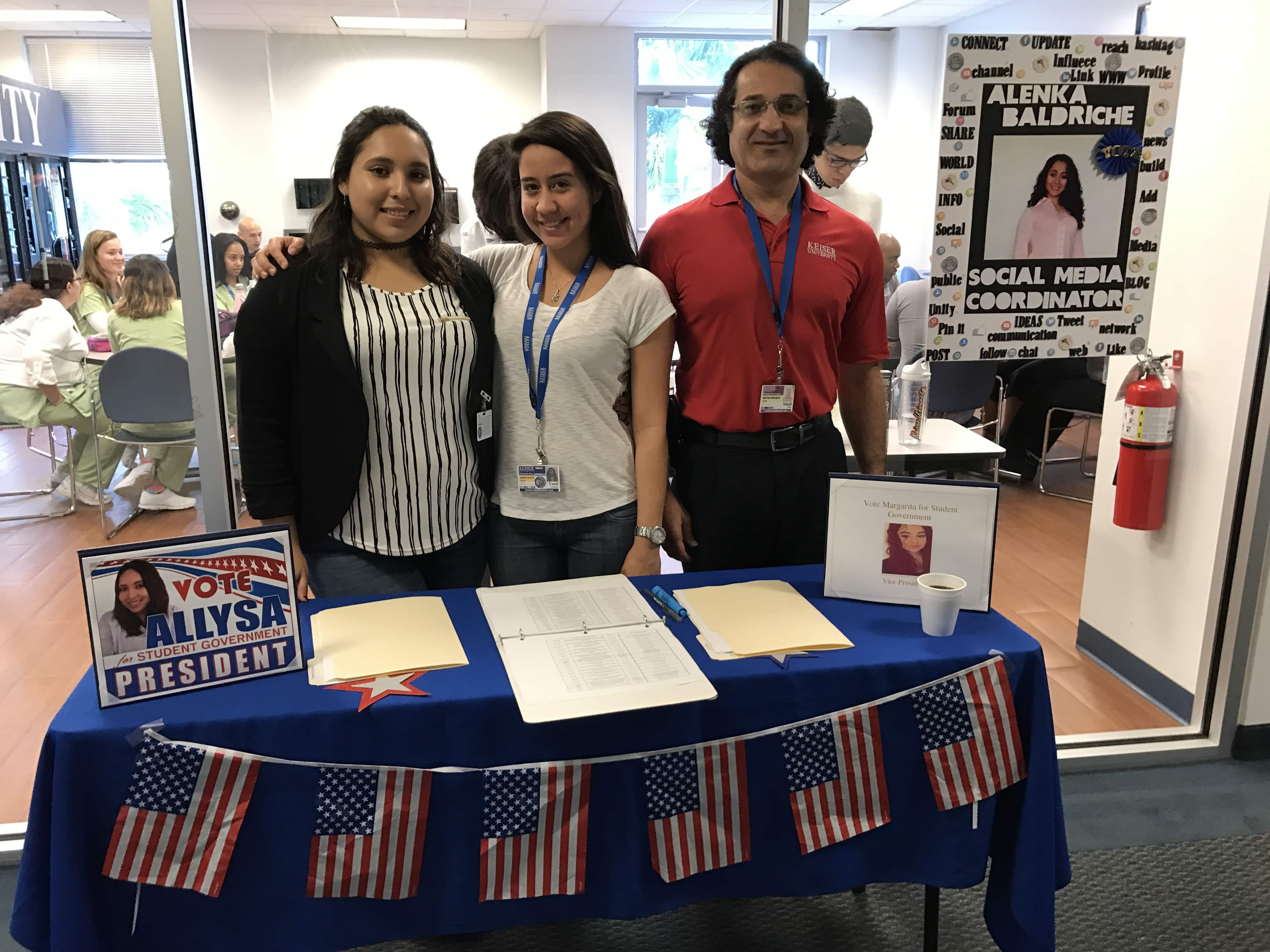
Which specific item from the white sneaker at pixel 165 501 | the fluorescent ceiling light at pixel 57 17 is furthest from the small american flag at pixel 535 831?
the fluorescent ceiling light at pixel 57 17

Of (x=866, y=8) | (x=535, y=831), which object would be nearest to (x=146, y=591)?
(x=535, y=831)

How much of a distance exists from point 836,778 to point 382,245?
4.15 feet

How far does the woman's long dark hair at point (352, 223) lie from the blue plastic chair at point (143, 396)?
0.68 metres

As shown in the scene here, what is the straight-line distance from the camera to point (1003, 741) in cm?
158

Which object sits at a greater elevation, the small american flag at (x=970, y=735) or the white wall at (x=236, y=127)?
the white wall at (x=236, y=127)

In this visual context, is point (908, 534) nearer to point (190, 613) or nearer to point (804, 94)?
point (804, 94)

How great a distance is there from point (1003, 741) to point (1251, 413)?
4.89ft

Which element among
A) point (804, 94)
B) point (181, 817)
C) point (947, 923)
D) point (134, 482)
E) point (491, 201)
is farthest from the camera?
point (134, 482)

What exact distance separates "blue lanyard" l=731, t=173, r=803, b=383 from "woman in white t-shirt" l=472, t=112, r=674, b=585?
24 centimetres

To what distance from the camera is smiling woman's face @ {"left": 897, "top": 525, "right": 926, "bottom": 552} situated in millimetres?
1702

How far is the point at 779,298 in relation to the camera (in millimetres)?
1944

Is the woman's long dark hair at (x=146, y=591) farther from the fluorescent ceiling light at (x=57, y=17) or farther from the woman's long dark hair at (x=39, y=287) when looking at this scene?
the fluorescent ceiling light at (x=57, y=17)

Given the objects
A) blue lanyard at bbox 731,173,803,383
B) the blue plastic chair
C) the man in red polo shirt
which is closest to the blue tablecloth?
the man in red polo shirt

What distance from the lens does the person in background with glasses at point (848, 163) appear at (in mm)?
2395
